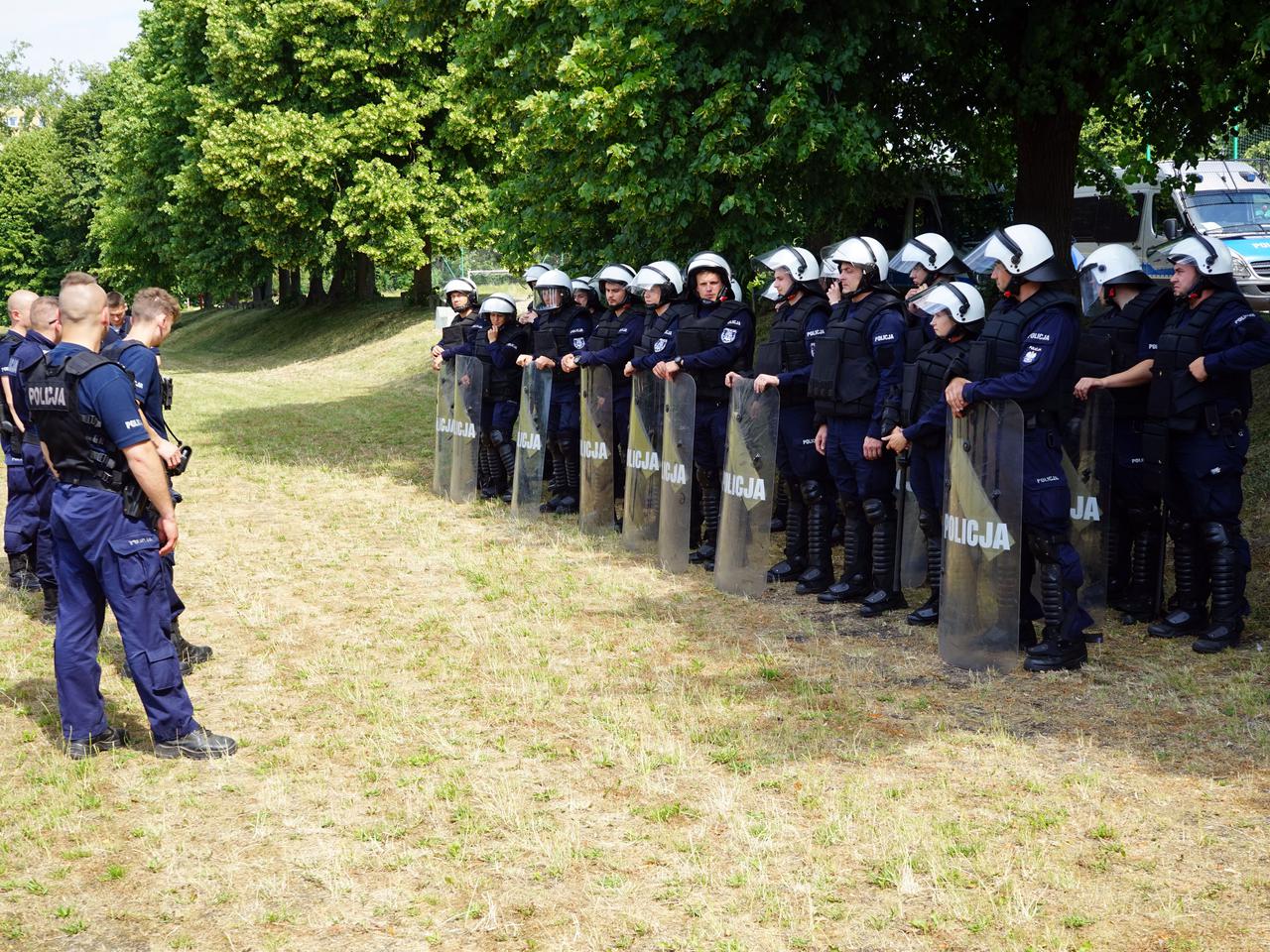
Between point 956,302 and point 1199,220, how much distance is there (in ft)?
45.0

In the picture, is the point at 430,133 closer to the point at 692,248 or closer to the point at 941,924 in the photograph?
the point at 692,248

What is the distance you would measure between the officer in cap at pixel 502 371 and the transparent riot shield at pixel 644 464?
239cm

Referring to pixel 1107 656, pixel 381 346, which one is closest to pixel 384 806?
pixel 1107 656

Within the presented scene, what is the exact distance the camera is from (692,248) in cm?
1291

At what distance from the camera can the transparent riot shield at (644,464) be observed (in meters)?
9.80

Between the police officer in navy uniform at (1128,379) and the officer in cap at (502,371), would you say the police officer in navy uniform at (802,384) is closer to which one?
the police officer in navy uniform at (1128,379)

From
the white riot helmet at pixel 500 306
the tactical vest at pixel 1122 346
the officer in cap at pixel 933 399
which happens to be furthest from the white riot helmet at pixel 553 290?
the tactical vest at pixel 1122 346

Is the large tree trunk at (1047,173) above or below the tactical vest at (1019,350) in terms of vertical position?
above

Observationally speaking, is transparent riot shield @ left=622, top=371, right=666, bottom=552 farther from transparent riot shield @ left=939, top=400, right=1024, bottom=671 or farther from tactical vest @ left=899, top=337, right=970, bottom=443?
transparent riot shield @ left=939, top=400, right=1024, bottom=671

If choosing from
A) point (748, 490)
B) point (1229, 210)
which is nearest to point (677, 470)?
point (748, 490)

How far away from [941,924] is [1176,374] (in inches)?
161

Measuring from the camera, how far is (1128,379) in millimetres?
7484

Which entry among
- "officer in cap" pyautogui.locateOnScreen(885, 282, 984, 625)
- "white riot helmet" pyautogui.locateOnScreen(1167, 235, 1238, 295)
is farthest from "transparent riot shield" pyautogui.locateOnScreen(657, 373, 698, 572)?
"white riot helmet" pyautogui.locateOnScreen(1167, 235, 1238, 295)

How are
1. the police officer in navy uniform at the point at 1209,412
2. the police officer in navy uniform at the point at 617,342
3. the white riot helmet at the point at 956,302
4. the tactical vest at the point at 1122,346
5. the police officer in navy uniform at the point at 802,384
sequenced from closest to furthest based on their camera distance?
the police officer in navy uniform at the point at 1209,412 → the white riot helmet at the point at 956,302 → the tactical vest at the point at 1122,346 → the police officer in navy uniform at the point at 802,384 → the police officer in navy uniform at the point at 617,342
